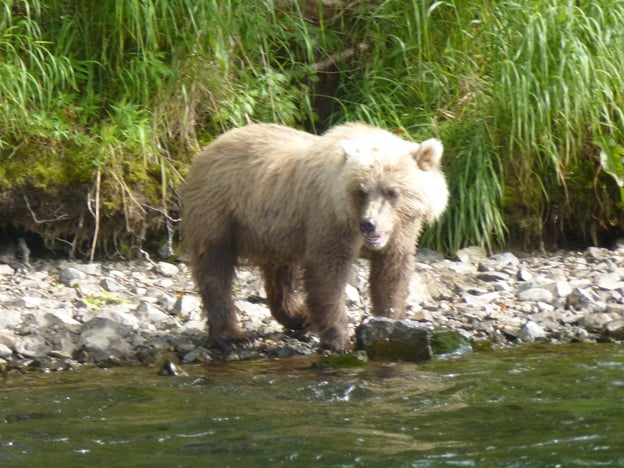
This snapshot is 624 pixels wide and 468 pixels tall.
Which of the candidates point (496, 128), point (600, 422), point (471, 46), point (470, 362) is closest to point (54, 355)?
point (470, 362)

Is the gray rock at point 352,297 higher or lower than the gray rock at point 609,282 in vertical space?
lower

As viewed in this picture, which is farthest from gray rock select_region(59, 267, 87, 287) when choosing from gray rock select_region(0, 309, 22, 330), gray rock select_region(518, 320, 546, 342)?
gray rock select_region(518, 320, 546, 342)

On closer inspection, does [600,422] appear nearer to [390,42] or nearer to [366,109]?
[366,109]

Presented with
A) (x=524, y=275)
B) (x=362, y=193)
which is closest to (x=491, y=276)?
(x=524, y=275)

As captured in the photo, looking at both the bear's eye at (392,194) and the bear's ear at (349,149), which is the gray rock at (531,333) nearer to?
the bear's eye at (392,194)

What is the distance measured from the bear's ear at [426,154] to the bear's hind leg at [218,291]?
3.96ft

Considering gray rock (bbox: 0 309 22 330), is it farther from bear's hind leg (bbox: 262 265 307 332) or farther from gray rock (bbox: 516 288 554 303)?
gray rock (bbox: 516 288 554 303)

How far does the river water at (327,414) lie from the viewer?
4469mm

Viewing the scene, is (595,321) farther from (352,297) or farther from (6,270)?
(6,270)

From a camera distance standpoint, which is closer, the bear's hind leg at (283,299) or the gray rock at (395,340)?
the gray rock at (395,340)

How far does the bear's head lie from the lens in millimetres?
6355

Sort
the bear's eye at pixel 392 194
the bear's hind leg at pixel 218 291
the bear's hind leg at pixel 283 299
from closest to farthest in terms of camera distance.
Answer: the bear's eye at pixel 392 194 → the bear's hind leg at pixel 218 291 → the bear's hind leg at pixel 283 299

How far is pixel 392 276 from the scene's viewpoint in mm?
6664

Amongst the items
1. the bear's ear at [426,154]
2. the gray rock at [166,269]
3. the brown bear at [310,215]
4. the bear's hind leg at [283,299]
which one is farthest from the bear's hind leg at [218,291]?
the gray rock at [166,269]
